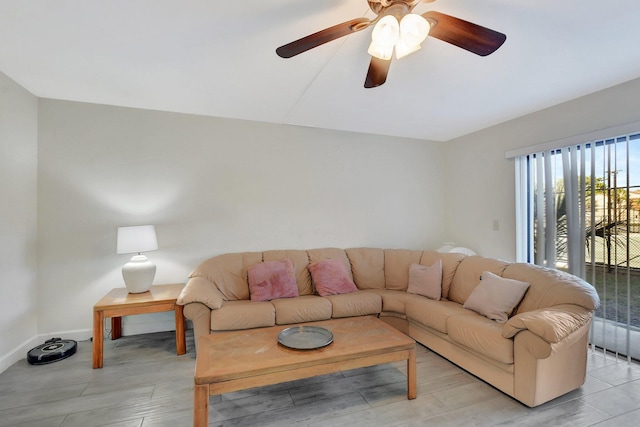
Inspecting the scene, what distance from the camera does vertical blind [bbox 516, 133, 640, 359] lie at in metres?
2.53

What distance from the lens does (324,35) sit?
150cm

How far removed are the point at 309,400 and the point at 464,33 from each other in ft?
7.94

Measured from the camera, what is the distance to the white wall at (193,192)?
9.71 feet

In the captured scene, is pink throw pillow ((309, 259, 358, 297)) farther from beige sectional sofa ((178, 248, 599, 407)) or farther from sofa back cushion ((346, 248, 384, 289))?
sofa back cushion ((346, 248, 384, 289))

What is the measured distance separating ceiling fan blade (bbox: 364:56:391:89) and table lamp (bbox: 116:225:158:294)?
2449mm

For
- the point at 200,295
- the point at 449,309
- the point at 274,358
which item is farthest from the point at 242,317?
the point at 449,309

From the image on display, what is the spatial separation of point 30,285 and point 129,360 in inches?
48.0

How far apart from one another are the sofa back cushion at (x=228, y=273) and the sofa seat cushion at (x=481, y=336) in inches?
79.7

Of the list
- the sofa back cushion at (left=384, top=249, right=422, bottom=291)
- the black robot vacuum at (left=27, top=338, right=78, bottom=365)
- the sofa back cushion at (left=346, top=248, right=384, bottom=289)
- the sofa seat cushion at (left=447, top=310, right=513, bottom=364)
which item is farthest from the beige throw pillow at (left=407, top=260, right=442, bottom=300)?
the black robot vacuum at (left=27, top=338, right=78, bottom=365)

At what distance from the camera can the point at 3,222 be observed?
7.94 ft

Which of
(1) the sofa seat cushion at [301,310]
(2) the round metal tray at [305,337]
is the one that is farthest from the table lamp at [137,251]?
(2) the round metal tray at [305,337]

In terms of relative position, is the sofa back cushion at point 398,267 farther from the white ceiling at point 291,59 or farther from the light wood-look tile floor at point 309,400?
the white ceiling at point 291,59

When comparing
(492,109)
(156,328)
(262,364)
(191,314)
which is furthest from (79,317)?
(492,109)

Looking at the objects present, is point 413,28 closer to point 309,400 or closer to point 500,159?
point 309,400
